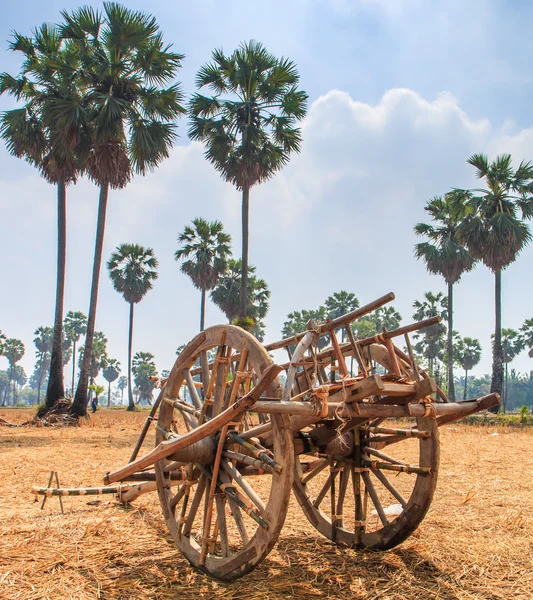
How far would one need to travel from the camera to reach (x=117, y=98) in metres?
18.3

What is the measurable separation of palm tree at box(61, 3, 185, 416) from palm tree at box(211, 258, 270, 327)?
772 inches

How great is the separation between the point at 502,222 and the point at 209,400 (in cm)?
2488

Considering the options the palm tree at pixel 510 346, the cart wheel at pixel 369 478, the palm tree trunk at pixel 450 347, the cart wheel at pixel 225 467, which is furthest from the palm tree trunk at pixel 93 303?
the palm tree at pixel 510 346

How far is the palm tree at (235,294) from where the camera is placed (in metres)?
39.7

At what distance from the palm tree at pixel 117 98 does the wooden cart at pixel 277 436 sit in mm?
15376

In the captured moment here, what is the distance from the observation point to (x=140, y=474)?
4.66 m

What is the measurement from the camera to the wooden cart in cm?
324

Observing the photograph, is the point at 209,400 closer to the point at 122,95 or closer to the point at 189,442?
the point at 189,442

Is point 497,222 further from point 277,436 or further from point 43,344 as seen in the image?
point 43,344

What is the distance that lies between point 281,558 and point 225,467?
3.44 feet

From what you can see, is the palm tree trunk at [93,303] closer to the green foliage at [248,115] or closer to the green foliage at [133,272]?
the green foliage at [248,115]

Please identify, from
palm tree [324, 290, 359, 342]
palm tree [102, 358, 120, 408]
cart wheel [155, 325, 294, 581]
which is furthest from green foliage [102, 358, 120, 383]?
cart wheel [155, 325, 294, 581]

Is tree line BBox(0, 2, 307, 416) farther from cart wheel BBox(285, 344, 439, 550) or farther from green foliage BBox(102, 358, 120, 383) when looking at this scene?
green foliage BBox(102, 358, 120, 383)

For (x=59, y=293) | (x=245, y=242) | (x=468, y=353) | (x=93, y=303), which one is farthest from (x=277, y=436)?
(x=468, y=353)
